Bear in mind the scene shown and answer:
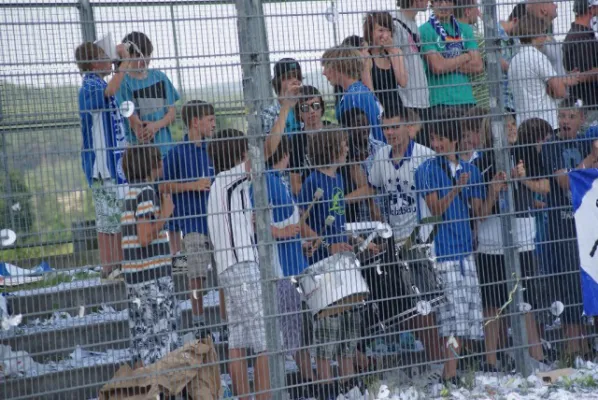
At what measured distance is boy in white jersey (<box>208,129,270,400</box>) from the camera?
6.43m

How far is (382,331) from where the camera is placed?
689 centimetres

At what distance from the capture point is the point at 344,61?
683 centimetres

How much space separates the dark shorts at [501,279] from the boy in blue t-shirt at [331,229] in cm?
108

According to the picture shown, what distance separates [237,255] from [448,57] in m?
2.09

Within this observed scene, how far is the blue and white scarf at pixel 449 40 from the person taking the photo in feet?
23.6

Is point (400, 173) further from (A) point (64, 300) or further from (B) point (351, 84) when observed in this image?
(A) point (64, 300)

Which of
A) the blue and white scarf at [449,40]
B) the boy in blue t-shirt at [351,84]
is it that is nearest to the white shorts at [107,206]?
the boy in blue t-shirt at [351,84]

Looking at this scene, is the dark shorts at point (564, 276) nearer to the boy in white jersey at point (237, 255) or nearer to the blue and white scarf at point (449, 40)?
the blue and white scarf at point (449, 40)

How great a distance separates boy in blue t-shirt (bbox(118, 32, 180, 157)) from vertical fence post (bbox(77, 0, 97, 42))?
0.65 ft

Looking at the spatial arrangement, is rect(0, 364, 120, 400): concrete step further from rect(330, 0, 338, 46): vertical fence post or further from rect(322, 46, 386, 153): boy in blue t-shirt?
rect(330, 0, 338, 46): vertical fence post

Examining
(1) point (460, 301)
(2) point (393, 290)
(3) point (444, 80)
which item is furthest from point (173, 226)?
(3) point (444, 80)

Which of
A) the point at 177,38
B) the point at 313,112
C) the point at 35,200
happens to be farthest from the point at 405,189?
the point at 35,200

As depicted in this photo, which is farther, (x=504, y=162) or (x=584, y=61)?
(x=584, y=61)

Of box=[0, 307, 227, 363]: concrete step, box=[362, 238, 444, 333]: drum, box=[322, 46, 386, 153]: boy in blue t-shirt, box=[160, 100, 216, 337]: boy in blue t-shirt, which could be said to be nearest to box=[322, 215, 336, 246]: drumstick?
box=[362, 238, 444, 333]: drum
